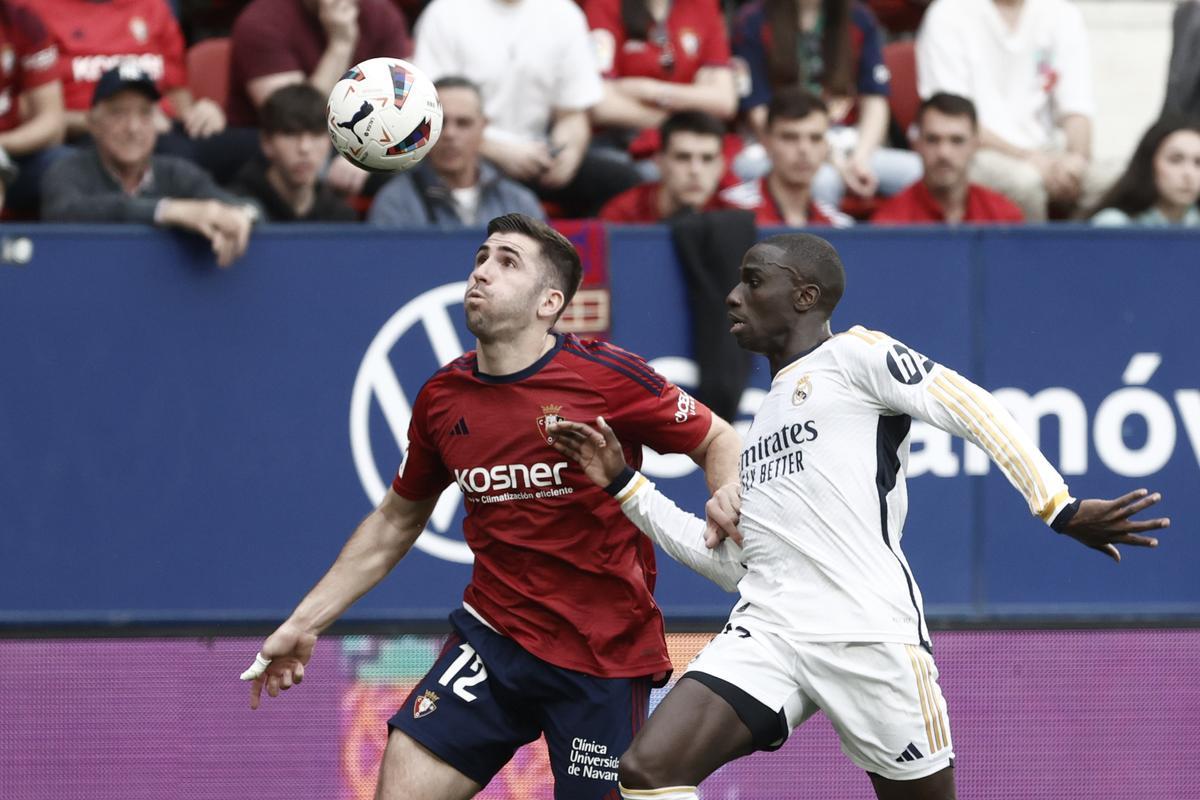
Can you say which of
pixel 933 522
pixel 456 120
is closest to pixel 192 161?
pixel 456 120

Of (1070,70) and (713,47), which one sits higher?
(713,47)

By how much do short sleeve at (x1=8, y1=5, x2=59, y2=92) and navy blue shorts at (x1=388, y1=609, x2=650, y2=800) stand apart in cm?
469

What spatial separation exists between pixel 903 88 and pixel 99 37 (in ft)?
14.4

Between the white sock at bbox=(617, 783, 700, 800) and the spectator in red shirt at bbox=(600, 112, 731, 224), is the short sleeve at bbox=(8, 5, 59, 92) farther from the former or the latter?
the white sock at bbox=(617, 783, 700, 800)

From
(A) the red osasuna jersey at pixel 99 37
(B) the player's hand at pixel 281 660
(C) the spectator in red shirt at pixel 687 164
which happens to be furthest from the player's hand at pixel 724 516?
(A) the red osasuna jersey at pixel 99 37

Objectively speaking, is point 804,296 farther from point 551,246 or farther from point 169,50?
point 169,50

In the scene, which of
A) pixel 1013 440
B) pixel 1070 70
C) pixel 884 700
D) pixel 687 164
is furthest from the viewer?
pixel 1070 70

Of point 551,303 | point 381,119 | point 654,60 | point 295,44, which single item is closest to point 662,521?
point 551,303

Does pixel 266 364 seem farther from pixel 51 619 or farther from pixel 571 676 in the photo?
pixel 571 676

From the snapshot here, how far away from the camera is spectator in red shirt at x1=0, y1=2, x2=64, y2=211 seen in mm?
8789

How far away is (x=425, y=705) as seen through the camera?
5469mm

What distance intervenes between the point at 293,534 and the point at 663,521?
9.43ft

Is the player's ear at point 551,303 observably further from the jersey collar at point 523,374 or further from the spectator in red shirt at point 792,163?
the spectator in red shirt at point 792,163

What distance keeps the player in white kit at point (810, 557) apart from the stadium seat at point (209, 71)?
5.42 m
